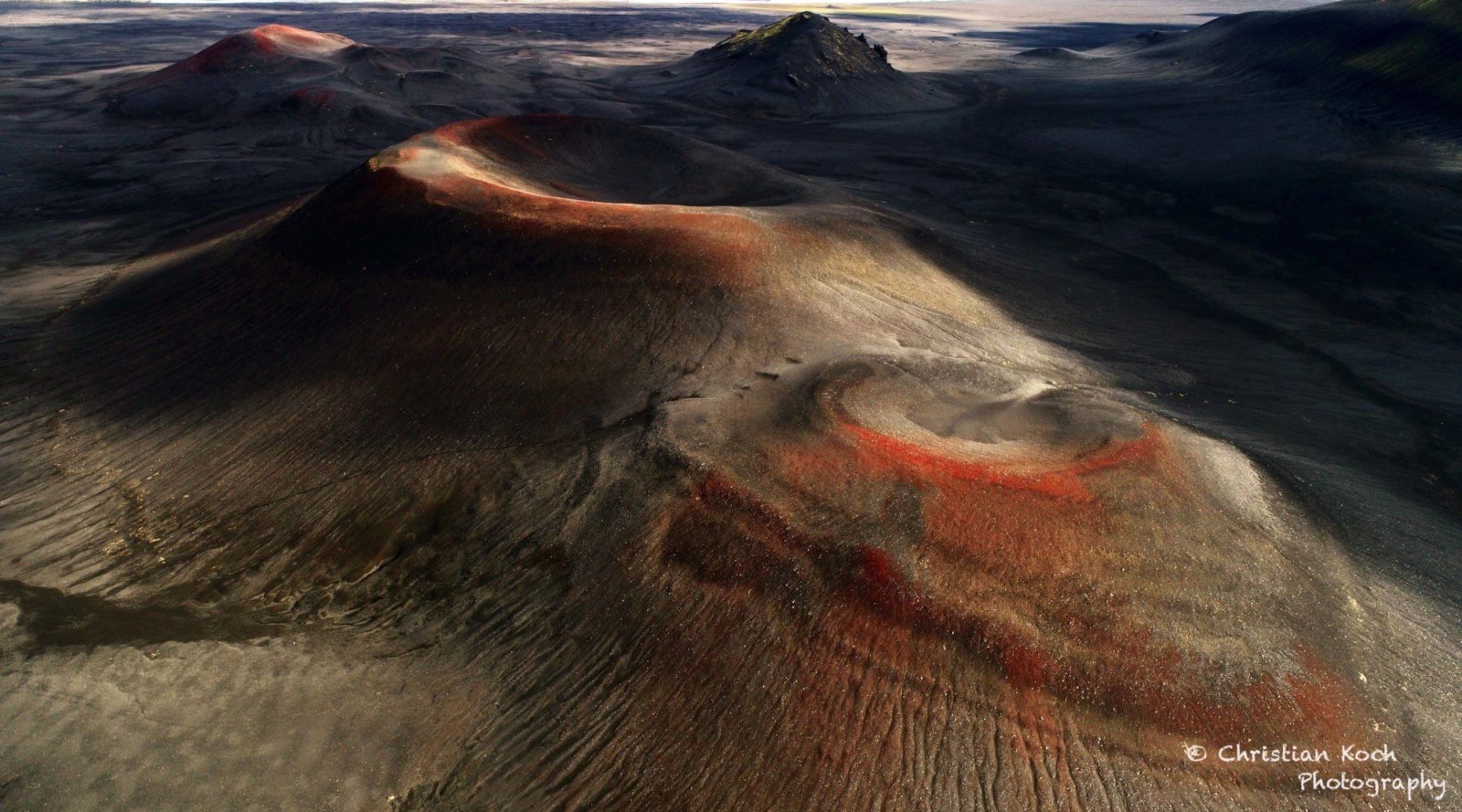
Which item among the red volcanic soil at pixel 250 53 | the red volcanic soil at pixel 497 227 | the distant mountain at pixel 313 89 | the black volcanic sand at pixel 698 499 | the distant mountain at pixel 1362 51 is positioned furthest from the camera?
the red volcanic soil at pixel 250 53

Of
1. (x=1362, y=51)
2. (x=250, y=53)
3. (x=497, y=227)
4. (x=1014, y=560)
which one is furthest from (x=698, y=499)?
(x=250, y=53)

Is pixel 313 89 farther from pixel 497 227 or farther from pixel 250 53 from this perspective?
pixel 497 227

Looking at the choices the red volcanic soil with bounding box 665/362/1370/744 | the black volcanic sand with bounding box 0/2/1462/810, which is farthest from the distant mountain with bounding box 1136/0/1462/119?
the red volcanic soil with bounding box 665/362/1370/744

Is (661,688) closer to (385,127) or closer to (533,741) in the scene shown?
(533,741)

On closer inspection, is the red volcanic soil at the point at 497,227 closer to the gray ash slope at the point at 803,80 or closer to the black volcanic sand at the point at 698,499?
the black volcanic sand at the point at 698,499

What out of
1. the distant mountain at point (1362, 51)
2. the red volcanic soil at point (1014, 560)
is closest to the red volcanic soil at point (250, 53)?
the red volcanic soil at point (1014, 560)

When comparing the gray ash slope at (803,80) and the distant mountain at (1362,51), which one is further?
the gray ash slope at (803,80)

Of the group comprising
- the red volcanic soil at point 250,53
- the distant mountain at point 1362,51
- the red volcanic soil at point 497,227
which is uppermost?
the distant mountain at point 1362,51
